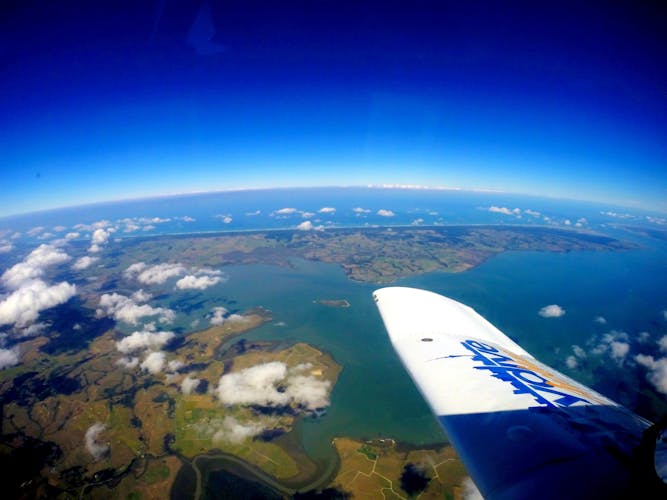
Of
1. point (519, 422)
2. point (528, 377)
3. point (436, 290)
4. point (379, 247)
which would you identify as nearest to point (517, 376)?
point (528, 377)

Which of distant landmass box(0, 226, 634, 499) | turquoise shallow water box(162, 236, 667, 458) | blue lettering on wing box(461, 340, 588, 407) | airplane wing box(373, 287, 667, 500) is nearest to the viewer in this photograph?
airplane wing box(373, 287, 667, 500)

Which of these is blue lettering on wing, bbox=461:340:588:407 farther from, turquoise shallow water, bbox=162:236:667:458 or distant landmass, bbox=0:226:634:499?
turquoise shallow water, bbox=162:236:667:458

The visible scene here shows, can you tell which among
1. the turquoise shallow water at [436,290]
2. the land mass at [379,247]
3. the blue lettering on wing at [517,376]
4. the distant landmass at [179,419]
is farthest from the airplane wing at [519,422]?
the land mass at [379,247]

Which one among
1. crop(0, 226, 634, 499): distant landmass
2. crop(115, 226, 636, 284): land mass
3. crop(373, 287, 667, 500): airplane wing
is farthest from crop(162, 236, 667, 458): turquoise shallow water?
crop(373, 287, 667, 500): airplane wing

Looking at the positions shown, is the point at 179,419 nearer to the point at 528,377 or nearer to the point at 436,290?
the point at 528,377

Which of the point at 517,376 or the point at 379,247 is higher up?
the point at 517,376

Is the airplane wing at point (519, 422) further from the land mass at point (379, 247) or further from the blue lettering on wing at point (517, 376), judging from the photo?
the land mass at point (379, 247)

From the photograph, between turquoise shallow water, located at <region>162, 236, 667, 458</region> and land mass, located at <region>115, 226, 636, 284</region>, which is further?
land mass, located at <region>115, 226, 636, 284</region>

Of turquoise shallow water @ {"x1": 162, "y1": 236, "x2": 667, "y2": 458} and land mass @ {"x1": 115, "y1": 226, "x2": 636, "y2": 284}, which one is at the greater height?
land mass @ {"x1": 115, "y1": 226, "x2": 636, "y2": 284}
